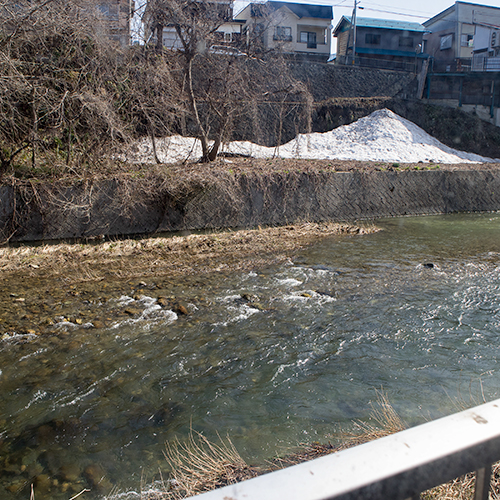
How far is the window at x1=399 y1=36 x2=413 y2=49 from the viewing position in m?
35.4

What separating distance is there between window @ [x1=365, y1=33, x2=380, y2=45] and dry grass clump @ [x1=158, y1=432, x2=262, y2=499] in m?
38.1

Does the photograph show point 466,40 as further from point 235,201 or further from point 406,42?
point 235,201

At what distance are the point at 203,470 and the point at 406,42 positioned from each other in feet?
131

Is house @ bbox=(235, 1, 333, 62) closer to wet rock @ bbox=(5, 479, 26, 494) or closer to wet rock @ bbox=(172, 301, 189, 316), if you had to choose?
wet rock @ bbox=(172, 301, 189, 316)

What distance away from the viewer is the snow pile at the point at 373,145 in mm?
18769

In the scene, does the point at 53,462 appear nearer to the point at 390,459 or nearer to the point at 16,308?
the point at 390,459

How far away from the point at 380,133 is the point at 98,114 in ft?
52.9

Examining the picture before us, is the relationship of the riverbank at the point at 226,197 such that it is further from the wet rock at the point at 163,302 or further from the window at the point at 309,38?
the window at the point at 309,38

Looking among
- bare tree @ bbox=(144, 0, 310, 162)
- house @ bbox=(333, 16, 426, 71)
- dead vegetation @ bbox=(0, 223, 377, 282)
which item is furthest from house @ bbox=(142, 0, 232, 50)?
house @ bbox=(333, 16, 426, 71)

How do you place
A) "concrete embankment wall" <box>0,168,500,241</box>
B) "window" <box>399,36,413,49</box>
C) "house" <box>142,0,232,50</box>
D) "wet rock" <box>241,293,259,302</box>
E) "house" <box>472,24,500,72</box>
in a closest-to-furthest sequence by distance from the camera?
"wet rock" <box>241,293,259,302</box> → "concrete embankment wall" <box>0,168,500,241</box> → "house" <box>142,0,232,50</box> → "house" <box>472,24,500,72</box> → "window" <box>399,36,413,49</box>

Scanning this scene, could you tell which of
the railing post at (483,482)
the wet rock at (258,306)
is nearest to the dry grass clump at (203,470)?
the railing post at (483,482)

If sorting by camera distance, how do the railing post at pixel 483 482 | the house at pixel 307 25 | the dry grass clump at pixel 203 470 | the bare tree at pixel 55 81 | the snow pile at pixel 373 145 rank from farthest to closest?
the house at pixel 307 25 < the snow pile at pixel 373 145 < the bare tree at pixel 55 81 < the dry grass clump at pixel 203 470 < the railing post at pixel 483 482

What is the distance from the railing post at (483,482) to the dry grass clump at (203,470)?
1852 mm

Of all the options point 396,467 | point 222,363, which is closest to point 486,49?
point 222,363
